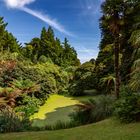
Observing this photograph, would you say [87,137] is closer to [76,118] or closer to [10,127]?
[10,127]

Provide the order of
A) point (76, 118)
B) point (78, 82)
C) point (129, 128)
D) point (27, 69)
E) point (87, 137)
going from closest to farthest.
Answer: point (87, 137) < point (129, 128) < point (76, 118) < point (27, 69) < point (78, 82)

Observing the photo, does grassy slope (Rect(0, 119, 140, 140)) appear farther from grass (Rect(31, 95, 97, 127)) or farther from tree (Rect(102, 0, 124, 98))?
tree (Rect(102, 0, 124, 98))

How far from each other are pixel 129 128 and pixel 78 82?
69.4ft

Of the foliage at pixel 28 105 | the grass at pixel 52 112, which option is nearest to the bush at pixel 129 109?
the grass at pixel 52 112

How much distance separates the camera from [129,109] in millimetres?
11523

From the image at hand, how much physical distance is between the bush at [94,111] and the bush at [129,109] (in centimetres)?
245

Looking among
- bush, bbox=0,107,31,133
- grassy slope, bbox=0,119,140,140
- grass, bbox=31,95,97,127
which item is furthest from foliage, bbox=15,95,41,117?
grassy slope, bbox=0,119,140,140

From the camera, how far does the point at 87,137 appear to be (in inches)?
384

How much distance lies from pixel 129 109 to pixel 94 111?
360 centimetres

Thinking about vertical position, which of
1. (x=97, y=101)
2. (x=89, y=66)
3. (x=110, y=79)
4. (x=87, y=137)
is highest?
(x=89, y=66)

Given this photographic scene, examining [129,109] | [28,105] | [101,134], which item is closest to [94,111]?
[129,109]

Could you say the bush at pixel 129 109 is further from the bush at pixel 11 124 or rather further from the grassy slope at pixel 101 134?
the bush at pixel 11 124

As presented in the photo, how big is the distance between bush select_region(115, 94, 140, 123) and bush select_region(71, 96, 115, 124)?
245 cm

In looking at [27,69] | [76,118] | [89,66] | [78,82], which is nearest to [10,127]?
[76,118]
